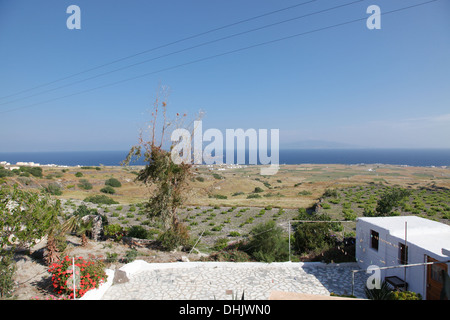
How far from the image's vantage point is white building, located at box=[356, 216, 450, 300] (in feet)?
25.2

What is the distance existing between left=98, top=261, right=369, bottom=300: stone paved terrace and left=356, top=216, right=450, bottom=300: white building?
3.43ft

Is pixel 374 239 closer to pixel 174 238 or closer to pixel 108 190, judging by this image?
pixel 174 238

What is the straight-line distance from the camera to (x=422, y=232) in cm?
941

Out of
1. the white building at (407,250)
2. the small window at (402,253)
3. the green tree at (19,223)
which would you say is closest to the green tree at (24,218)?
the green tree at (19,223)

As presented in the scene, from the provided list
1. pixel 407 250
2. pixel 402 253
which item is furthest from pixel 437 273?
pixel 402 253

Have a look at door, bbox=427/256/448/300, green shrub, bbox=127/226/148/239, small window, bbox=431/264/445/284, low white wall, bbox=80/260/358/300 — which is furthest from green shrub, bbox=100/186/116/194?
small window, bbox=431/264/445/284

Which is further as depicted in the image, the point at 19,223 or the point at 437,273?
the point at 19,223

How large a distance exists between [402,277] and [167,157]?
10.4m

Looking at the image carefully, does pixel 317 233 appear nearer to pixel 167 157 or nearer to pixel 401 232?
pixel 401 232

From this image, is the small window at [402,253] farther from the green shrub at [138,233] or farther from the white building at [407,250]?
the green shrub at [138,233]

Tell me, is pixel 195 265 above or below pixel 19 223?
below

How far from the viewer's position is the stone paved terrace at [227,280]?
8492 mm

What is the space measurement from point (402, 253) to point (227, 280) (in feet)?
19.7
